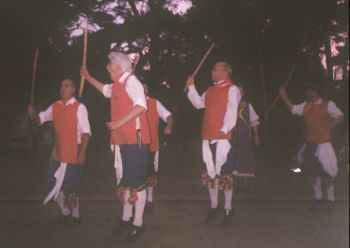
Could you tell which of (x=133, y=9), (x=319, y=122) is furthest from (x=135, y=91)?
(x=133, y=9)

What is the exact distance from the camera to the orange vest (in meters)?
8.41

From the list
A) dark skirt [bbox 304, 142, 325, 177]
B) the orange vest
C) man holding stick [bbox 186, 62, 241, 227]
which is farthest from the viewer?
dark skirt [bbox 304, 142, 325, 177]

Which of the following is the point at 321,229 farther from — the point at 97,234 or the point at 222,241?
the point at 97,234

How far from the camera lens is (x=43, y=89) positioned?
18516 mm

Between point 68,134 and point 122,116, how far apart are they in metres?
1.10

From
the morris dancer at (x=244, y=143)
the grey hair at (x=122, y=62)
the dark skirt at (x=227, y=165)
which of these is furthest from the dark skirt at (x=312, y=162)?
the grey hair at (x=122, y=62)

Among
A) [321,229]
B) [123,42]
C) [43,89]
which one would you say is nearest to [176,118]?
[123,42]

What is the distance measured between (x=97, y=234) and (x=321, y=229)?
2.34m

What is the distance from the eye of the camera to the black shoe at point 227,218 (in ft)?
23.3

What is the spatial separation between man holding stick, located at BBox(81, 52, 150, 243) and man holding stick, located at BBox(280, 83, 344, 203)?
2.92 meters

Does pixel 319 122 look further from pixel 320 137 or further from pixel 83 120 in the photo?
pixel 83 120

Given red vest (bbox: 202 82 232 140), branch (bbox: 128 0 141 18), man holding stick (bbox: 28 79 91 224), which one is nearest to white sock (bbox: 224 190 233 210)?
red vest (bbox: 202 82 232 140)

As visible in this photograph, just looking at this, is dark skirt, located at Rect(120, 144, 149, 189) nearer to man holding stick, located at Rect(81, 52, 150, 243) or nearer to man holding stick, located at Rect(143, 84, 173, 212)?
man holding stick, located at Rect(81, 52, 150, 243)

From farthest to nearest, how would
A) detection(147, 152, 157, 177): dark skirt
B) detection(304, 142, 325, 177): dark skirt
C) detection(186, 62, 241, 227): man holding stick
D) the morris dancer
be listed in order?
1. the morris dancer
2. detection(304, 142, 325, 177): dark skirt
3. detection(147, 152, 157, 177): dark skirt
4. detection(186, 62, 241, 227): man holding stick
